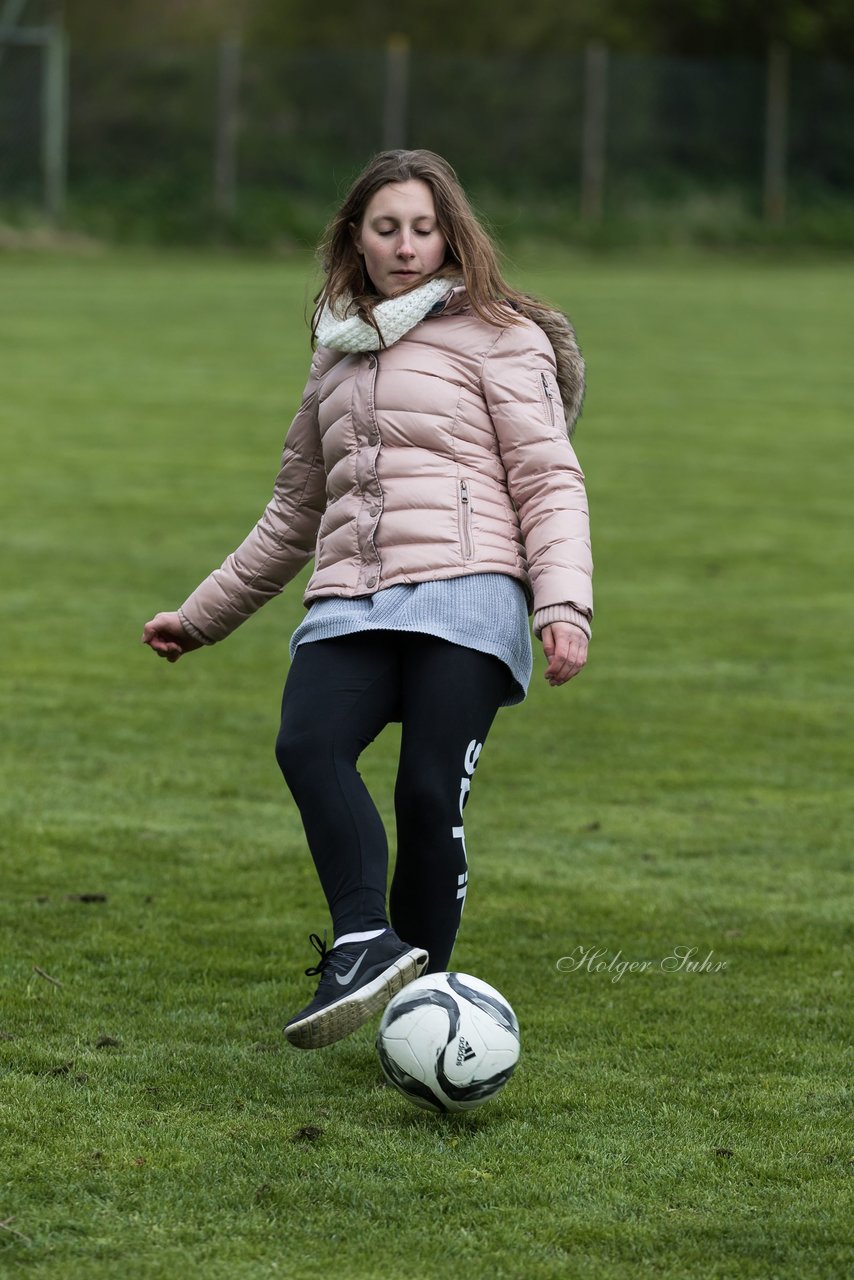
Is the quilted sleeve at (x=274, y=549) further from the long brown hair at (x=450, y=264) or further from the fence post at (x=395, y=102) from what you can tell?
the fence post at (x=395, y=102)

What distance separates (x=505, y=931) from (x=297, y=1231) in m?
1.90

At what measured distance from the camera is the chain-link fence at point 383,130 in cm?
3098

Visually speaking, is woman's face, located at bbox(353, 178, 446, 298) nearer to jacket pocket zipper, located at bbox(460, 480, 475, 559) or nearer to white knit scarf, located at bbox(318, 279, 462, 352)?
white knit scarf, located at bbox(318, 279, 462, 352)

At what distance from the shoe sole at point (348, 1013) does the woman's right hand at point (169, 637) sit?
38.8 inches

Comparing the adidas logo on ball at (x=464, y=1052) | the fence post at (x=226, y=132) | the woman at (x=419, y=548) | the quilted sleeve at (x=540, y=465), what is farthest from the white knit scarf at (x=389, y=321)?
the fence post at (x=226, y=132)

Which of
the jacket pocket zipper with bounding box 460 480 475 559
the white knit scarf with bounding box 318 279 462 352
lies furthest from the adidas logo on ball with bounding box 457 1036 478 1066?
the white knit scarf with bounding box 318 279 462 352

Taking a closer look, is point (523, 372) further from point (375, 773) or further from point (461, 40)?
point (461, 40)

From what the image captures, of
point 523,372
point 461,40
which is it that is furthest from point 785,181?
point 523,372

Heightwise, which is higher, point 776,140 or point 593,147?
point 776,140

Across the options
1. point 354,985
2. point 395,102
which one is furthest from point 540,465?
point 395,102

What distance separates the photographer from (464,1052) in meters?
3.58

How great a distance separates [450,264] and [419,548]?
63cm

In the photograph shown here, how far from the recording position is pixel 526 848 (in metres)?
5.85

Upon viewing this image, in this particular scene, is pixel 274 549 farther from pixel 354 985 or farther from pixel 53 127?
pixel 53 127
